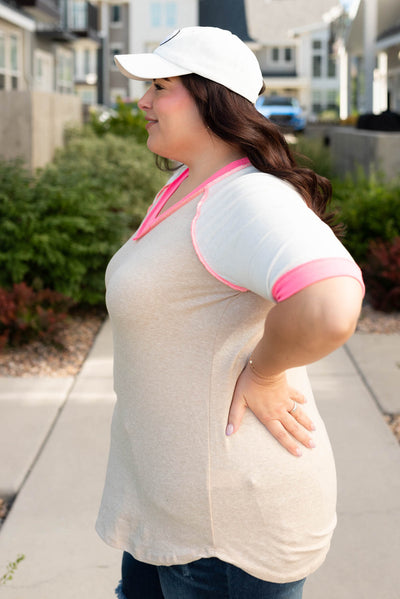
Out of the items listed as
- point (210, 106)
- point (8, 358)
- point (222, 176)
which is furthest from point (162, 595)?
point (8, 358)

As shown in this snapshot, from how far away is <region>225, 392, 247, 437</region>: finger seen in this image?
1490 mm

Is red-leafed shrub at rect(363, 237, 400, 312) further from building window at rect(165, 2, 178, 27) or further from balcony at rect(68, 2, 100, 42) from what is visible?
building window at rect(165, 2, 178, 27)

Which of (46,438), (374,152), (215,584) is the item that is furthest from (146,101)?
(374,152)

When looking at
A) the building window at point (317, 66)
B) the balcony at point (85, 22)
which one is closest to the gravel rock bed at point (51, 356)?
the balcony at point (85, 22)

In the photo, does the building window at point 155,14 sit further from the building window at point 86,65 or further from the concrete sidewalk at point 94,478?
the concrete sidewalk at point 94,478

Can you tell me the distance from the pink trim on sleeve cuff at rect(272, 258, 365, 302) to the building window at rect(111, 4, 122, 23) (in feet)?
207

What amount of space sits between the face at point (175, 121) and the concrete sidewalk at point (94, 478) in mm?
1873

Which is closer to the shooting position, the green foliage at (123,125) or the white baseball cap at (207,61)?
the white baseball cap at (207,61)

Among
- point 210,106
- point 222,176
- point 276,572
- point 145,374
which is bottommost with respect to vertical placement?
point 276,572

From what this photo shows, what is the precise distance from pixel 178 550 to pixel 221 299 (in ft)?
1.70

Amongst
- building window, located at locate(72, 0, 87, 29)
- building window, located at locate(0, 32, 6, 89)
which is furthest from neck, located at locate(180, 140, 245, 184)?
building window, located at locate(72, 0, 87, 29)

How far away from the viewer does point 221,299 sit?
4.78 ft

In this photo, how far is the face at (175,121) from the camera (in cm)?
154

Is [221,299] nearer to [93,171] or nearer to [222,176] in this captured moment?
[222,176]
